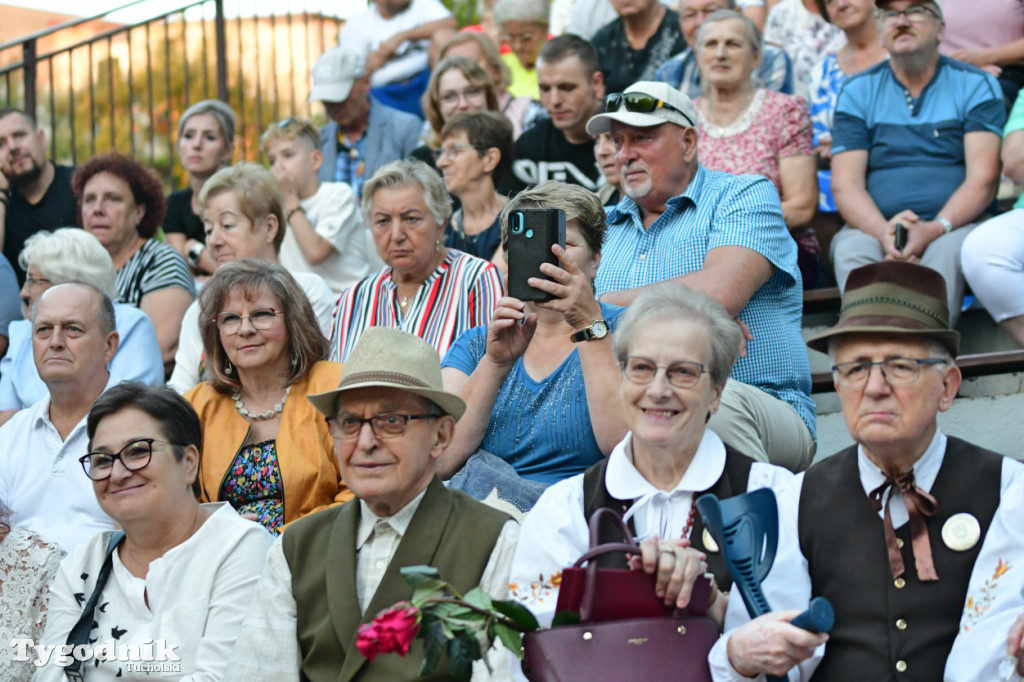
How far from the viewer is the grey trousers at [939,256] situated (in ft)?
16.9

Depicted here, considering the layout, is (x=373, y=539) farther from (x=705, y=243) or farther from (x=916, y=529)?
(x=705, y=243)

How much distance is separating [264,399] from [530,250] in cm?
121

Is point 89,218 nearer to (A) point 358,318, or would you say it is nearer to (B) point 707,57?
(A) point 358,318

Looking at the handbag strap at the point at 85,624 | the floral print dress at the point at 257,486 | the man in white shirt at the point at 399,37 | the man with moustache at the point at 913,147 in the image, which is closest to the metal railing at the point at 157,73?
the man in white shirt at the point at 399,37

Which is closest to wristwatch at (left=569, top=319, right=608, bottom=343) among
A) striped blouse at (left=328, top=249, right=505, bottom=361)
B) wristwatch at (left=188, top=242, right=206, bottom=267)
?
striped blouse at (left=328, top=249, right=505, bottom=361)

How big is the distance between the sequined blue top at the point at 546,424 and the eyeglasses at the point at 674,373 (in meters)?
0.68

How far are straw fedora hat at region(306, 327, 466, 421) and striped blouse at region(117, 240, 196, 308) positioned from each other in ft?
9.62

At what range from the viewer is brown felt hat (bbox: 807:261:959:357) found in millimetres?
2889

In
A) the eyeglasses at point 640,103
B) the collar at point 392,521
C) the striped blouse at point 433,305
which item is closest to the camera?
the collar at point 392,521

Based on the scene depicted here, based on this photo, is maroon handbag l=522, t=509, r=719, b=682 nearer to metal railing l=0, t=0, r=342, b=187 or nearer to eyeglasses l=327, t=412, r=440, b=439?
eyeglasses l=327, t=412, r=440, b=439

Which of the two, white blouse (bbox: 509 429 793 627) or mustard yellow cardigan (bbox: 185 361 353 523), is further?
mustard yellow cardigan (bbox: 185 361 353 523)

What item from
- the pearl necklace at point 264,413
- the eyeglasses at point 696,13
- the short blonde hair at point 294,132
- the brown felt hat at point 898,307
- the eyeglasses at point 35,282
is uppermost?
the eyeglasses at point 696,13

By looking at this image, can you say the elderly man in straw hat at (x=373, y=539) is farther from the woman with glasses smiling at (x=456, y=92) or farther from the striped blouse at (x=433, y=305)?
the woman with glasses smiling at (x=456, y=92)

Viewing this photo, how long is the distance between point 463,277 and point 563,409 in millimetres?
1309
